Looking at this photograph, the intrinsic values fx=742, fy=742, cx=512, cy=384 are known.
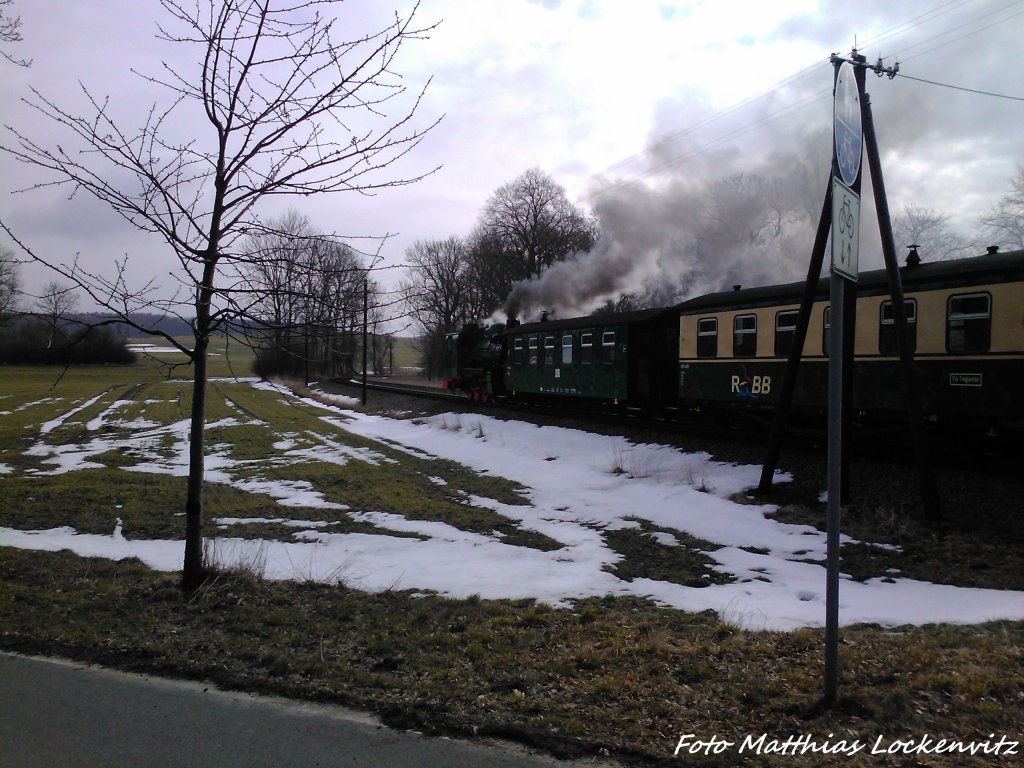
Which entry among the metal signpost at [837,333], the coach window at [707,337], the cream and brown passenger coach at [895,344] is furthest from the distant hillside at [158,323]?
the coach window at [707,337]

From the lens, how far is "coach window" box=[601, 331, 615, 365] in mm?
20078

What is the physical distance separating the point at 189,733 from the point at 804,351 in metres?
12.3

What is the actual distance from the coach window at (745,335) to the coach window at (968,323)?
4015mm

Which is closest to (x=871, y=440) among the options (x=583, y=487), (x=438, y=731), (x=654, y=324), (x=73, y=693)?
(x=583, y=487)

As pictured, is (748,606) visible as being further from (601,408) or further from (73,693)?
(601,408)

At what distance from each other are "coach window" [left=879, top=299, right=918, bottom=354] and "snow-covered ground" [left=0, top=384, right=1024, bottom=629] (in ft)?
9.86

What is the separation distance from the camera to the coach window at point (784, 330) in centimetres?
1381

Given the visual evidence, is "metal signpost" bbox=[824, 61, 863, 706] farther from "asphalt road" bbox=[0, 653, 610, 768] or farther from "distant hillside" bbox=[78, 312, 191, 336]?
"distant hillside" bbox=[78, 312, 191, 336]

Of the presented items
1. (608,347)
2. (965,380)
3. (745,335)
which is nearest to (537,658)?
(965,380)

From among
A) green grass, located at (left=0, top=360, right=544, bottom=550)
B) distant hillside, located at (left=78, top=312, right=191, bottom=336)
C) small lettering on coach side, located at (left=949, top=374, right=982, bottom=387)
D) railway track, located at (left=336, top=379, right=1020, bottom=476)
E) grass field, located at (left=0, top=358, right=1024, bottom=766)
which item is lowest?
green grass, located at (left=0, top=360, right=544, bottom=550)

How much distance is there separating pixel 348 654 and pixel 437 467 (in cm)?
1258

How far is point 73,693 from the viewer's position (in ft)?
13.4

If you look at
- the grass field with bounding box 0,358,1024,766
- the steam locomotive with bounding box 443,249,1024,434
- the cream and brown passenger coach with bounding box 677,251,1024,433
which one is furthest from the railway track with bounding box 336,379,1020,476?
the grass field with bounding box 0,358,1024,766

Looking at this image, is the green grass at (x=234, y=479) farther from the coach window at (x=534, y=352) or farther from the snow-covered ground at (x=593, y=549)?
the coach window at (x=534, y=352)
